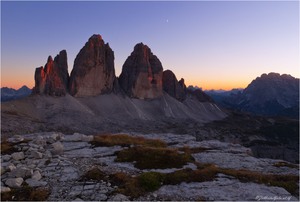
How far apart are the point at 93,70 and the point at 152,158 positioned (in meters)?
167

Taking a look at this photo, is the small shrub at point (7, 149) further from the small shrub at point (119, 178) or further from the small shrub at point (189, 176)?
the small shrub at point (189, 176)

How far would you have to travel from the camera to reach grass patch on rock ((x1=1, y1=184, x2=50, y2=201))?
15398 millimetres

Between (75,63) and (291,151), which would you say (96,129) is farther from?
(291,151)

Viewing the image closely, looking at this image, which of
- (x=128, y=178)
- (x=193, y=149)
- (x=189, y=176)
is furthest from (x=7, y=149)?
(x=193, y=149)

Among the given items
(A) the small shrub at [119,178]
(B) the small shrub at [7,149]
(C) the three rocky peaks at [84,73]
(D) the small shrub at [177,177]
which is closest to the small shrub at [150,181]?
(D) the small shrub at [177,177]

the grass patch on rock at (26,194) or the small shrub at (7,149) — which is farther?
the small shrub at (7,149)

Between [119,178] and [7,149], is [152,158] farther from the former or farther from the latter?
[7,149]

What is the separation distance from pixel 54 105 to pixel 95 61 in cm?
4910

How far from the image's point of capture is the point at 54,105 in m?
149

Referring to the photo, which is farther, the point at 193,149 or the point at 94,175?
the point at 193,149

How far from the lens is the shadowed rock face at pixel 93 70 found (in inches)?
6959

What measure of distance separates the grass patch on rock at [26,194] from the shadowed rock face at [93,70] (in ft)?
529

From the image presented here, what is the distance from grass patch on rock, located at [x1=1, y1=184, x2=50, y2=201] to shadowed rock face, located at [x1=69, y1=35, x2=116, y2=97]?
16109 centimetres

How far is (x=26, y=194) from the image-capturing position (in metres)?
15.9
